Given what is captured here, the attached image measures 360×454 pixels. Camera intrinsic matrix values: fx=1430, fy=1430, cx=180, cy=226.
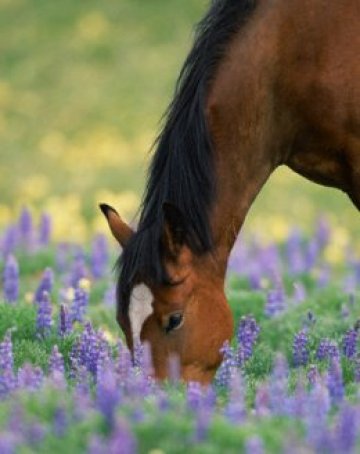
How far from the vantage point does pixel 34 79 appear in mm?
25734

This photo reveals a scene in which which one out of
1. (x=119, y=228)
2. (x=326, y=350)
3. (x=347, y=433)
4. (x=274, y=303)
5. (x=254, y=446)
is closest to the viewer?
(x=254, y=446)

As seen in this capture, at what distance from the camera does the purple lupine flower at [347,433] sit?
5.06 meters

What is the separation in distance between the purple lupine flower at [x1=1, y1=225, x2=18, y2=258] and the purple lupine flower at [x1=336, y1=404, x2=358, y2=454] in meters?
7.74

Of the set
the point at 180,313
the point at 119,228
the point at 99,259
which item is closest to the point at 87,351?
the point at 180,313

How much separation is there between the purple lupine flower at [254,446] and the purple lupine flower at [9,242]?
25.5ft

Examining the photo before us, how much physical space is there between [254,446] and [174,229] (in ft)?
7.71

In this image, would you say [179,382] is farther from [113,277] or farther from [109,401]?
[113,277]

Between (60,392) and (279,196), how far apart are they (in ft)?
48.3

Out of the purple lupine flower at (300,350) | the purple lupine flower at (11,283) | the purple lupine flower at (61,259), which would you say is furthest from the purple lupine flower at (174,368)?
the purple lupine flower at (61,259)

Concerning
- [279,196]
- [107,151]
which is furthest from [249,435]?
[107,151]

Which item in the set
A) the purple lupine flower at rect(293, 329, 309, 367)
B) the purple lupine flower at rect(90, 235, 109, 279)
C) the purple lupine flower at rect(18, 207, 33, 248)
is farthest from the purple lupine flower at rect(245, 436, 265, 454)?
the purple lupine flower at rect(18, 207, 33, 248)

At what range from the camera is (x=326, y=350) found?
305 inches

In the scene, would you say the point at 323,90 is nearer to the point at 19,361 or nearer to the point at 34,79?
the point at 19,361

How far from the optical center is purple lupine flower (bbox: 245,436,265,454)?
4780 mm
